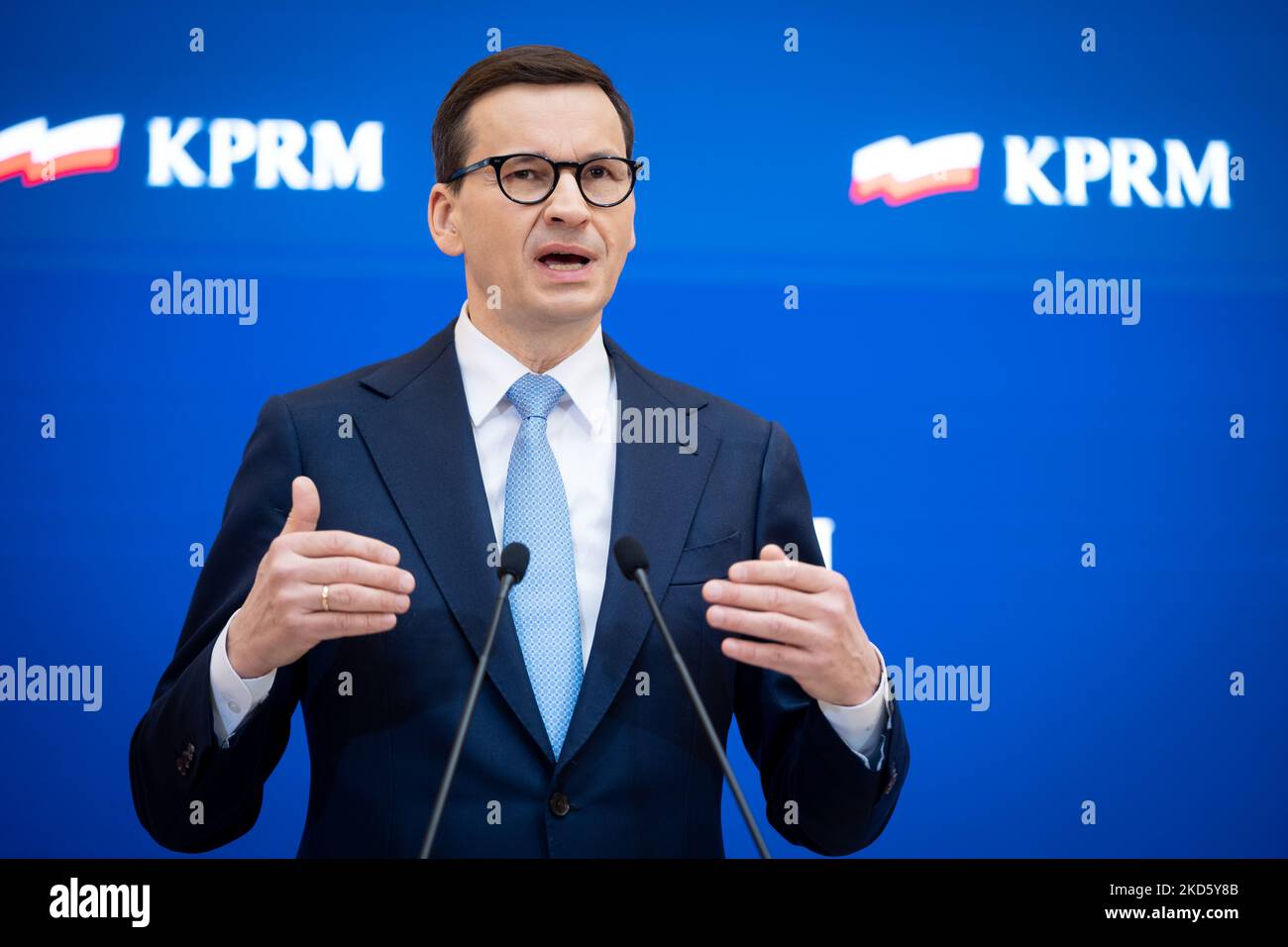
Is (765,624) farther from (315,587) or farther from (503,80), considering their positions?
(503,80)

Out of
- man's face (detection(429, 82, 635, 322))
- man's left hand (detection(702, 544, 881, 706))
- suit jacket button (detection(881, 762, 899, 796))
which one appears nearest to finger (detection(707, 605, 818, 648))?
man's left hand (detection(702, 544, 881, 706))

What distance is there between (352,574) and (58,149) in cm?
183

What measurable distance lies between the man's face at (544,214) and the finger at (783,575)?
547mm

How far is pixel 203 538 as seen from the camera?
2676 millimetres

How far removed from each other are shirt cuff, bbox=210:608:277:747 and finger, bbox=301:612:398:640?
18 cm

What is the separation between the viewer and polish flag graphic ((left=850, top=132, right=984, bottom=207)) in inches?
112

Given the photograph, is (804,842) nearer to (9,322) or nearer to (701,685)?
(701,685)

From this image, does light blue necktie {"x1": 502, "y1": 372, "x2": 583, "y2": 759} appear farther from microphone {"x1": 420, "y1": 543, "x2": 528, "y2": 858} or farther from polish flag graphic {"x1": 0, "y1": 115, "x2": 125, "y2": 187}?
polish flag graphic {"x1": 0, "y1": 115, "x2": 125, "y2": 187}

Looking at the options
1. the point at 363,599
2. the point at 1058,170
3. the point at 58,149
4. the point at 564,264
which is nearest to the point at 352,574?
the point at 363,599

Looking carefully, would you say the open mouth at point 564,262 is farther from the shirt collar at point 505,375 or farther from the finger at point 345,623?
the finger at point 345,623

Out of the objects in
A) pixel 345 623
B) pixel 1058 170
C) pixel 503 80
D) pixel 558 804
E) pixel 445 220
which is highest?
pixel 1058 170

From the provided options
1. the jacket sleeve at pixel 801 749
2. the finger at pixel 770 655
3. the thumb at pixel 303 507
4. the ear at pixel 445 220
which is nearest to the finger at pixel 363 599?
the thumb at pixel 303 507

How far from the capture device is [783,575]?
1.37m

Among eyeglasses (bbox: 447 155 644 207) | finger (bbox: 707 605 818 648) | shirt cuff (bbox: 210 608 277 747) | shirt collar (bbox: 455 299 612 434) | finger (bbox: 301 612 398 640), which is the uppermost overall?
eyeglasses (bbox: 447 155 644 207)
